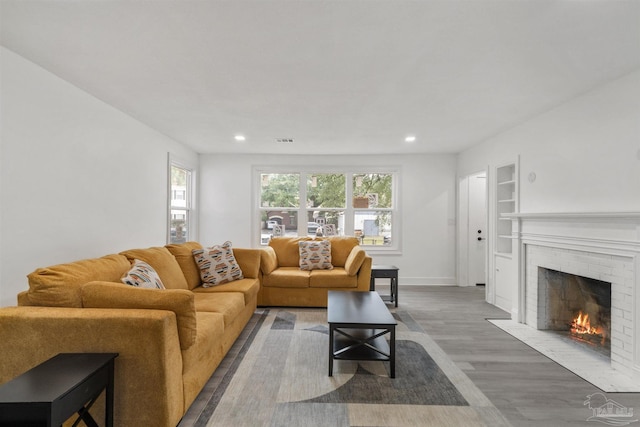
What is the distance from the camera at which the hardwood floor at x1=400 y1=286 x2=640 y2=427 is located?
2023 mm

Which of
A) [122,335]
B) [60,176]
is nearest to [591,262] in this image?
[122,335]

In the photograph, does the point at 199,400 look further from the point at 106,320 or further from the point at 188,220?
the point at 188,220

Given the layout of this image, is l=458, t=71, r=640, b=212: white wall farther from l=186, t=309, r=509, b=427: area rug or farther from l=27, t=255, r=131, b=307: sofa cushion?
l=27, t=255, r=131, b=307: sofa cushion

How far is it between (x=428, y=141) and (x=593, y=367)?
3.29 m

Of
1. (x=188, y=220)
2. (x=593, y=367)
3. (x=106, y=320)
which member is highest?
(x=188, y=220)

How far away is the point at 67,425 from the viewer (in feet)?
5.60

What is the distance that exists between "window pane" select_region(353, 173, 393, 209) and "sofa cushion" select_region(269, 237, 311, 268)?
1669 mm

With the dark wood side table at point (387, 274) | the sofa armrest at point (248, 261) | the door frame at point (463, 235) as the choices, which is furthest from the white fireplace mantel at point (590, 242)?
the sofa armrest at point (248, 261)

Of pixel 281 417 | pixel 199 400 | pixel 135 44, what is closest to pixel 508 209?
pixel 281 417

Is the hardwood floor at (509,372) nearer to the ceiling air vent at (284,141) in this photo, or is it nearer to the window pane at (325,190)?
the window pane at (325,190)

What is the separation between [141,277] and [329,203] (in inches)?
154

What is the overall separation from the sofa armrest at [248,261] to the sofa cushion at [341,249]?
126 centimetres

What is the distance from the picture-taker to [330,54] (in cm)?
219

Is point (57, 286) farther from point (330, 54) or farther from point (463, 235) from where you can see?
point (463, 235)
